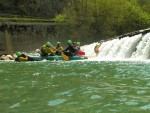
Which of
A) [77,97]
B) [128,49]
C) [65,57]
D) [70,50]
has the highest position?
[70,50]

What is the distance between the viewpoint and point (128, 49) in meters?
29.8

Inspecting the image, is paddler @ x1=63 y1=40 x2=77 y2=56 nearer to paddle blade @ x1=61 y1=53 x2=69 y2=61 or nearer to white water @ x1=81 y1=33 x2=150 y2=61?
paddle blade @ x1=61 y1=53 x2=69 y2=61

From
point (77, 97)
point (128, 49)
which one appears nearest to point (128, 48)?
point (128, 49)

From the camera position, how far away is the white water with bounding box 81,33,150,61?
2761cm

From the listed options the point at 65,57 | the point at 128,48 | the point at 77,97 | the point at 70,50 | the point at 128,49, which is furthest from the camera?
the point at 128,48

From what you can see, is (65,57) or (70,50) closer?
(65,57)

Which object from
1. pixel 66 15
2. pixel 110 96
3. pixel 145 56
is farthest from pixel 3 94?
pixel 66 15

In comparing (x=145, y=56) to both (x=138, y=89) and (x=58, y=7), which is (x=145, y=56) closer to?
(x=138, y=89)

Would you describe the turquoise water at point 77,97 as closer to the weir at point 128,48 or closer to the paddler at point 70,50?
the weir at point 128,48

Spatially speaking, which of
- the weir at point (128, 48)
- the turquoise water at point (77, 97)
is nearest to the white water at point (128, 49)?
the weir at point (128, 48)

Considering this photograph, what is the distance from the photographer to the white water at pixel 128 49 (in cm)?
2761

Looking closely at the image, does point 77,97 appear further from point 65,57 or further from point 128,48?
point 128,48

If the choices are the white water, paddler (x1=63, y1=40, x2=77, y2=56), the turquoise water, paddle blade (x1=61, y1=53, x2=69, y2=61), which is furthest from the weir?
the turquoise water

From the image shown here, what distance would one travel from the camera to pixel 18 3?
5647 cm
